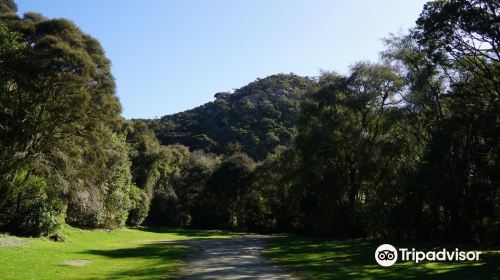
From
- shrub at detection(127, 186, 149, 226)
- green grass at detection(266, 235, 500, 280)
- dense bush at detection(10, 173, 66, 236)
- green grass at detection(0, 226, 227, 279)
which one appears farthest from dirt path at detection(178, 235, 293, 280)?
shrub at detection(127, 186, 149, 226)

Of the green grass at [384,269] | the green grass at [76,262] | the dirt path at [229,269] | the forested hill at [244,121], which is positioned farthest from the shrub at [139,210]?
the green grass at [384,269]

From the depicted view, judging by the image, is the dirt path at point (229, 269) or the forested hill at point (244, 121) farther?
the forested hill at point (244, 121)

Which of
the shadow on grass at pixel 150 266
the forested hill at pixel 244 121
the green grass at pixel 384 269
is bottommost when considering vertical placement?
the shadow on grass at pixel 150 266

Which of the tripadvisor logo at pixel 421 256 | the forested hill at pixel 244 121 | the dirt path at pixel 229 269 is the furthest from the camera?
the forested hill at pixel 244 121

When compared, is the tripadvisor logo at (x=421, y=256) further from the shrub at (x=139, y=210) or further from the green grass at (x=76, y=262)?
the shrub at (x=139, y=210)

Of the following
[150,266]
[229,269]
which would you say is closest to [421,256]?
[229,269]

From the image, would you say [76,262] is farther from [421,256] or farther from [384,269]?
[421,256]

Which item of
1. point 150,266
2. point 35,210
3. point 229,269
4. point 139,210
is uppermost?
point 35,210

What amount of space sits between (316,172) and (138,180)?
3724cm

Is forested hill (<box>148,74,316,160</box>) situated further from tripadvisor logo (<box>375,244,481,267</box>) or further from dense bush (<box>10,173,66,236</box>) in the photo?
tripadvisor logo (<box>375,244,481,267</box>)

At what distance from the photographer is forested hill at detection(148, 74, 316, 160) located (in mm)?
88500

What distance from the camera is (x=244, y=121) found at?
9762cm

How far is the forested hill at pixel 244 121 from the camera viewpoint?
88.5m

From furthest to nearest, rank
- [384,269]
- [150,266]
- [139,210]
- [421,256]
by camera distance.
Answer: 1. [139,210]
2. [421,256]
3. [150,266]
4. [384,269]
